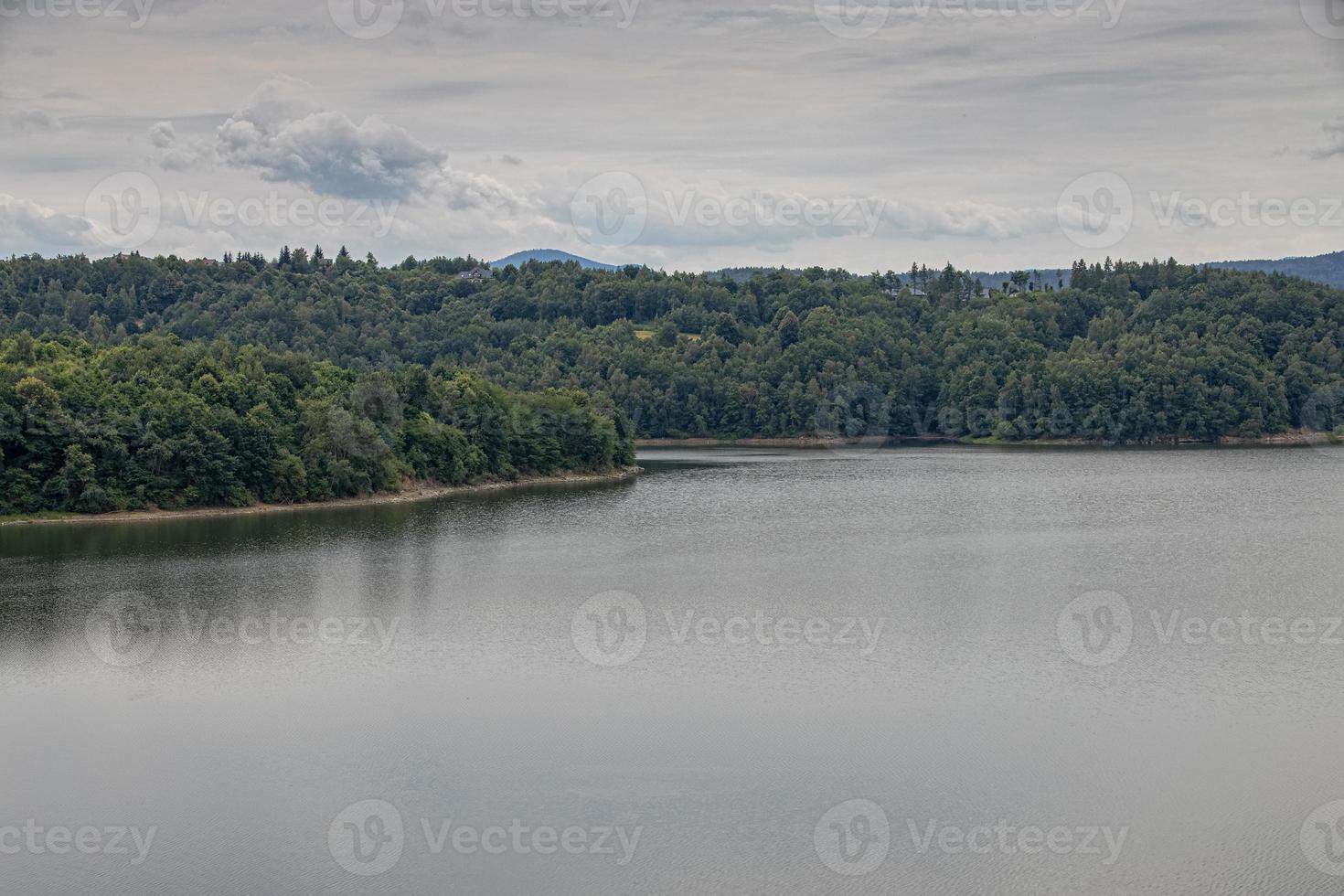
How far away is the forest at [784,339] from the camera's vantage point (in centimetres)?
12975

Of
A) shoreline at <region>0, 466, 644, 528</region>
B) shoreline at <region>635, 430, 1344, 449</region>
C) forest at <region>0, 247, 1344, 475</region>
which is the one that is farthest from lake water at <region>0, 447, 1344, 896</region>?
forest at <region>0, 247, 1344, 475</region>

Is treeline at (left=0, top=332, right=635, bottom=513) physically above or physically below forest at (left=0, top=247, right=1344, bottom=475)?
below

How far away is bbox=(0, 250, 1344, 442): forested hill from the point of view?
130 metres

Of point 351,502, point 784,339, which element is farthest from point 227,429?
point 784,339

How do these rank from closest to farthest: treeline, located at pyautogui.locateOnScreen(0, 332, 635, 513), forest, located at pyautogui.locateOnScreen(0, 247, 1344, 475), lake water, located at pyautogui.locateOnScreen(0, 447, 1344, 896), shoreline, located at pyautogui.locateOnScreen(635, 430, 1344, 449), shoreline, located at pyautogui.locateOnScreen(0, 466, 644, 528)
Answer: lake water, located at pyautogui.locateOnScreen(0, 447, 1344, 896) < shoreline, located at pyautogui.locateOnScreen(0, 466, 644, 528) < treeline, located at pyautogui.locateOnScreen(0, 332, 635, 513) < shoreline, located at pyautogui.locateOnScreen(635, 430, 1344, 449) < forest, located at pyautogui.locateOnScreen(0, 247, 1344, 475)

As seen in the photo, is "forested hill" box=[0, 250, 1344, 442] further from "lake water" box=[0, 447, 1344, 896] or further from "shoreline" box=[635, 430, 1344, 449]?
"lake water" box=[0, 447, 1344, 896]

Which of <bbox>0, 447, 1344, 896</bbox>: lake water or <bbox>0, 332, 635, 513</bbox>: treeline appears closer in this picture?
<bbox>0, 447, 1344, 896</bbox>: lake water

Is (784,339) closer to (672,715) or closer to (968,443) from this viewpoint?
(968,443)

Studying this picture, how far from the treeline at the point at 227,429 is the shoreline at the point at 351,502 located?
0.46 meters

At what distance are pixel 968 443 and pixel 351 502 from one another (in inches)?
3148

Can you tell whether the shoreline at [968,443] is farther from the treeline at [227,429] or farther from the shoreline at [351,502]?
the treeline at [227,429]

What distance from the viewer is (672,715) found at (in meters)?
28.4

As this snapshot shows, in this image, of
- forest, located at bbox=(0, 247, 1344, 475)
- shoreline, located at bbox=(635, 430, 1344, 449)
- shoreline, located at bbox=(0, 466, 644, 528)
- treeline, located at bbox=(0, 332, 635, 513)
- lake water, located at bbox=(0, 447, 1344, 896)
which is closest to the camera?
lake water, located at bbox=(0, 447, 1344, 896)

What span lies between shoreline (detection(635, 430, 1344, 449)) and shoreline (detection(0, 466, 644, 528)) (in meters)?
41.5
